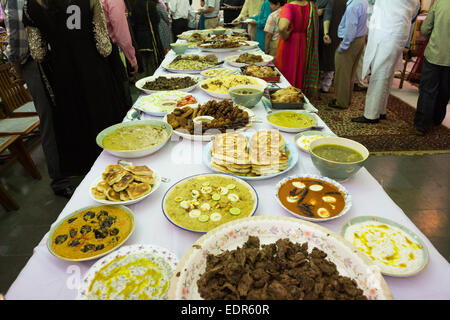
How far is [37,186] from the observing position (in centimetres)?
371

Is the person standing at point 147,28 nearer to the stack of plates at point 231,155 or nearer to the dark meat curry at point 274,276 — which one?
the stack of plates at point 231,155

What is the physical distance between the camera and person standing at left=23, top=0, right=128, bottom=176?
258 cm

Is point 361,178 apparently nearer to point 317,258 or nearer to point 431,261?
point 431,261

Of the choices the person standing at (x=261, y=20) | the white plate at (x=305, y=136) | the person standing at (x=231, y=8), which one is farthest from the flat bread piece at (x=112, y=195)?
the person standing at (x=231, y=8)

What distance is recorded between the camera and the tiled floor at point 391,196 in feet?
9.08

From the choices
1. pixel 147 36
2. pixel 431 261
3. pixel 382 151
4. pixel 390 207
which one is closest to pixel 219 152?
pixel 390 207

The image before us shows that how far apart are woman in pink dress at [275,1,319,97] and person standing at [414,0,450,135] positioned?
5.56ft

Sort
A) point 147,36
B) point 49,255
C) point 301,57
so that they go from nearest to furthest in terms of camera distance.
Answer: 1. point 49,255
2. point 301,57
3. point 147,36

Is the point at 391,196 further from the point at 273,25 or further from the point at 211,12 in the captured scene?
the point at 211,12

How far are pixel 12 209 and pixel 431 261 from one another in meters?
4.02

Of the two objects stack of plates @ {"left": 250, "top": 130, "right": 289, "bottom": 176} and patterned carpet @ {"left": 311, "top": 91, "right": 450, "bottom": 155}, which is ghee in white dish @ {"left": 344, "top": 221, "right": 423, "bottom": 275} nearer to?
stack of plates @ {"left": 250, "top": 130, "right": 289, "bottom": 176}

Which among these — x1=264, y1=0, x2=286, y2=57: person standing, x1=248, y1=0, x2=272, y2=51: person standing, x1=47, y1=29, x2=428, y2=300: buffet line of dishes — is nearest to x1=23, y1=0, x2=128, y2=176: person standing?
x1=47, y1=29, x2=428, y2=300: buffet line of dishes

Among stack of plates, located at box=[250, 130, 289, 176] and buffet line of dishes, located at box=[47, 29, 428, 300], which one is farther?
stack of plates, located at box=[250, 130, 289, 176]

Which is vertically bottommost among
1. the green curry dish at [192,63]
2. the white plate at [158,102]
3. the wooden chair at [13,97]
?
the wooden chair at [13,97]
